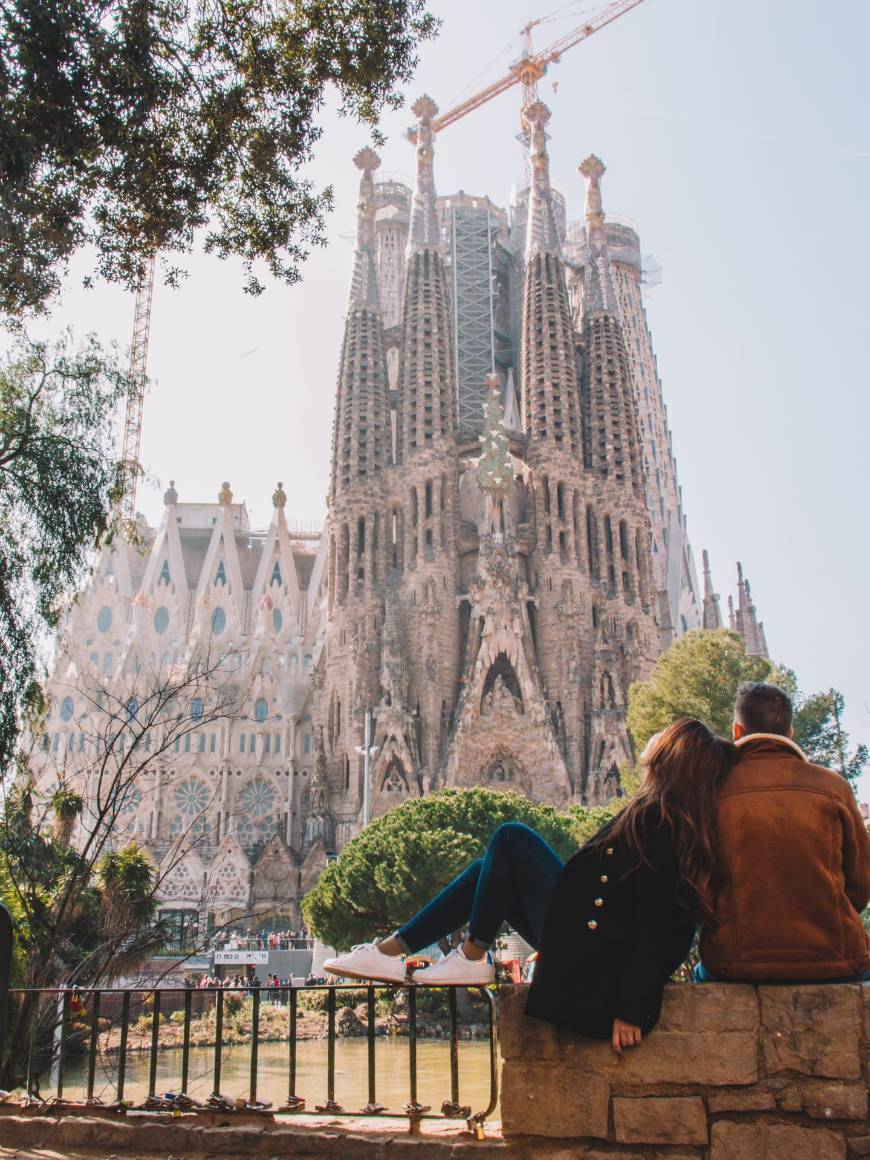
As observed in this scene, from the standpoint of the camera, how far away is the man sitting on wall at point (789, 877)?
320 centimetres

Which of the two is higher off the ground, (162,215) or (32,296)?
(162,215)

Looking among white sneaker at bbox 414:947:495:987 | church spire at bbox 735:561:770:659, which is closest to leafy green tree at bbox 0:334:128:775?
white sneaker at bbox 414:947:495:987

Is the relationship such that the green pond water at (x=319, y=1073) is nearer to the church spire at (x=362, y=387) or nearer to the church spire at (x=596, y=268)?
the church spire at (x=362, y=387)

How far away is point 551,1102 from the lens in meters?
3.37

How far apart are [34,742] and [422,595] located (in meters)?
30.4

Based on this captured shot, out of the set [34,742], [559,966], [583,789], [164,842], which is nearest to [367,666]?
[583,789]

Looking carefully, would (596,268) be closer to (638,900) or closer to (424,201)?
(424,201)

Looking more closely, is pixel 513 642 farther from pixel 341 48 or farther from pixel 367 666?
pixel 341 48

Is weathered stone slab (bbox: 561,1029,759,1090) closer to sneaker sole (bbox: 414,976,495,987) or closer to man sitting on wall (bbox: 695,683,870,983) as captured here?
man sitting on wall (bbox: 695,683,870,983)

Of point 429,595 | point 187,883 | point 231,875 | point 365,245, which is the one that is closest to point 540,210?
point 365,245

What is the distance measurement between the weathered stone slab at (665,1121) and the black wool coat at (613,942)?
25 centimetres

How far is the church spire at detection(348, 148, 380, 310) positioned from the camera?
150 ft

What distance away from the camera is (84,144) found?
7.41 metres

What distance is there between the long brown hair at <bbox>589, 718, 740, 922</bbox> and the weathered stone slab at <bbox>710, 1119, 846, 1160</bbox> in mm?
624
